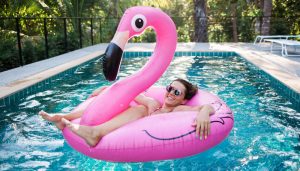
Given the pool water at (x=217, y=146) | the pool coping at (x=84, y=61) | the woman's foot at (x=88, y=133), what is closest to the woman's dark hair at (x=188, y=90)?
the pool water at (x=217, y=146)

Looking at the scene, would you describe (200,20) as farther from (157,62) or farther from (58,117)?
(58,117)

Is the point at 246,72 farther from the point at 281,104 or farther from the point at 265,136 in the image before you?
the point at 265,136

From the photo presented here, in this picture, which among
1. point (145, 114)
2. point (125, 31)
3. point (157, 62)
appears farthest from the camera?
point (157, 62)

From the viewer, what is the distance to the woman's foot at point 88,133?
9.22 feet

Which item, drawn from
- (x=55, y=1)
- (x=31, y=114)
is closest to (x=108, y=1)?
(x=55, y=1)

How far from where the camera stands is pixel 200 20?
1358 centimetres

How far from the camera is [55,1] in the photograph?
41.8ft

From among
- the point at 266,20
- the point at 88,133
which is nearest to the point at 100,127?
the point at 88,133

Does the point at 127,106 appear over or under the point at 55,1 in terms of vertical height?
under

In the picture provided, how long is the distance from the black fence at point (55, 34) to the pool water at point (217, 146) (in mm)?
1577

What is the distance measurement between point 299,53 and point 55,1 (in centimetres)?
833

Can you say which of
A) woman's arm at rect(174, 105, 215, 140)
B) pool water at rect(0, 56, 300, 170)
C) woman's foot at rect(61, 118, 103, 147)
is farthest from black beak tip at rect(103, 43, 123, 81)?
pool water at rect(0, 56, 300, 170)

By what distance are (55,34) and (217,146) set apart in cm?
839

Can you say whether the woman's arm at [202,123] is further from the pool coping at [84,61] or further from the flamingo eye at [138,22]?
the pool coping at [84,61]
